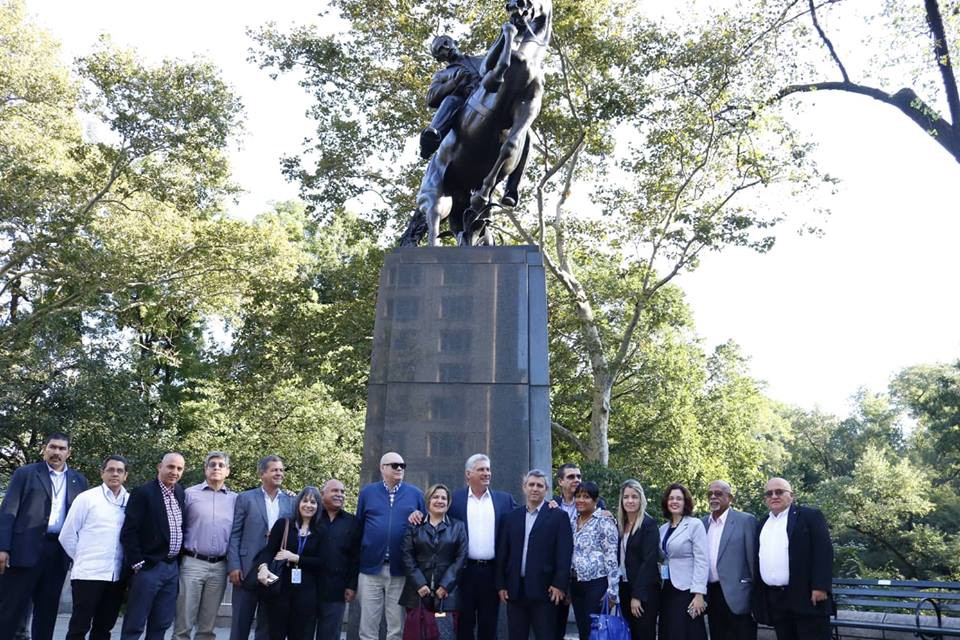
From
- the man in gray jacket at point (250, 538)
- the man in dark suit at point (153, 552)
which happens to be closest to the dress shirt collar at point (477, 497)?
the man in gray jacket at point (250, 538)

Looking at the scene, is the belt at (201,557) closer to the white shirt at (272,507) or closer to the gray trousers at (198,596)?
the gray trousers at (198,596)

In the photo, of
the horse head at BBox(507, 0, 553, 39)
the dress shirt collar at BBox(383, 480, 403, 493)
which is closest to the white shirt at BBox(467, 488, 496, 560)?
the dress shirt collar at BBox(383, 480, 403, 493)

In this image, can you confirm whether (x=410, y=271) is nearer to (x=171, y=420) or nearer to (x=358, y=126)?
(x=358, y=126)

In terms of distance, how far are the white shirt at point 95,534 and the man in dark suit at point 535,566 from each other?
109 inches

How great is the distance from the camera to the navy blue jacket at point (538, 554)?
635 cm

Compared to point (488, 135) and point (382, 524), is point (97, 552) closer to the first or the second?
point (382, 524)

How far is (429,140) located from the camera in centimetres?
1034

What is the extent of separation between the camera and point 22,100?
22141mm

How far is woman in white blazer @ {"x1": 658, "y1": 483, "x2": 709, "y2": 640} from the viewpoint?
649cm

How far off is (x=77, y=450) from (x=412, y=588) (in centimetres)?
1803

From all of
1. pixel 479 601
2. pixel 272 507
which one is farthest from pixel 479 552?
pixel 272 507

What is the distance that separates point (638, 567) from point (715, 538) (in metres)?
0.77

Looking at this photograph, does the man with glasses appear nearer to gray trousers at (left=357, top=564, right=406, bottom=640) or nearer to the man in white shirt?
the man in white shirt

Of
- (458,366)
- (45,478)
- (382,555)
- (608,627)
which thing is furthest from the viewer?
(458,366)
